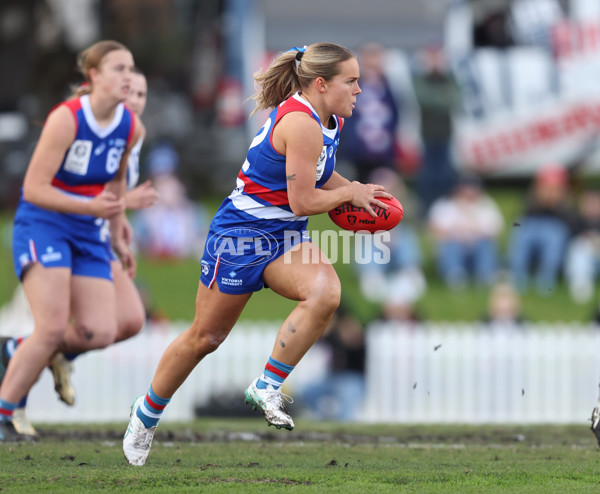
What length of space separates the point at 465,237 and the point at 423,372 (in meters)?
3.26

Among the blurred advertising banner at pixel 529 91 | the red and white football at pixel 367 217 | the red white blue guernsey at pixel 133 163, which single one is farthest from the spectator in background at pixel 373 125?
the red and white football at pixel 367 217

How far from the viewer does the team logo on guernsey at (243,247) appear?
529 cm

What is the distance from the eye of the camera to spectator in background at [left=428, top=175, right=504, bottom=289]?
45.8 ft

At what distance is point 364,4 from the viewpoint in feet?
67.5

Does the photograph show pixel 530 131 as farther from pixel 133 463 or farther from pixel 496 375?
pixel 133 463

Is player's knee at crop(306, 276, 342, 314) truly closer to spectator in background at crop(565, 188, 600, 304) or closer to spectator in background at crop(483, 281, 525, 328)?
spectator in background at crop(483, 281, 525, 328)

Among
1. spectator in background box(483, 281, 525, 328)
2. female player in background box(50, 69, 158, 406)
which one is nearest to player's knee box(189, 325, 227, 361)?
female player in background box(50, 69, 158, 406)

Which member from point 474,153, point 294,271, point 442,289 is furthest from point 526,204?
point 294,271

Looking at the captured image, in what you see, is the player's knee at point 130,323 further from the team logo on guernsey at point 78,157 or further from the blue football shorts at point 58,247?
the team logo on guernsey at point 78,157

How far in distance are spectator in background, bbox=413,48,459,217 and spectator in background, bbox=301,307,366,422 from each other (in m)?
4.66

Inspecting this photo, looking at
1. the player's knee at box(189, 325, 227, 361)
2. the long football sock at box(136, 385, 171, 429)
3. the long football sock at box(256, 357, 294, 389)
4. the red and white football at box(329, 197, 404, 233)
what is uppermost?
the red and white football at box(329, 197, 404, 233)

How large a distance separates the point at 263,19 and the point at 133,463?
15.5 m

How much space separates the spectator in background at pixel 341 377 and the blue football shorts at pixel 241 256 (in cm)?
567

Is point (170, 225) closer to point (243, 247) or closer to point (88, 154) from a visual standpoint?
point (88, 154)
